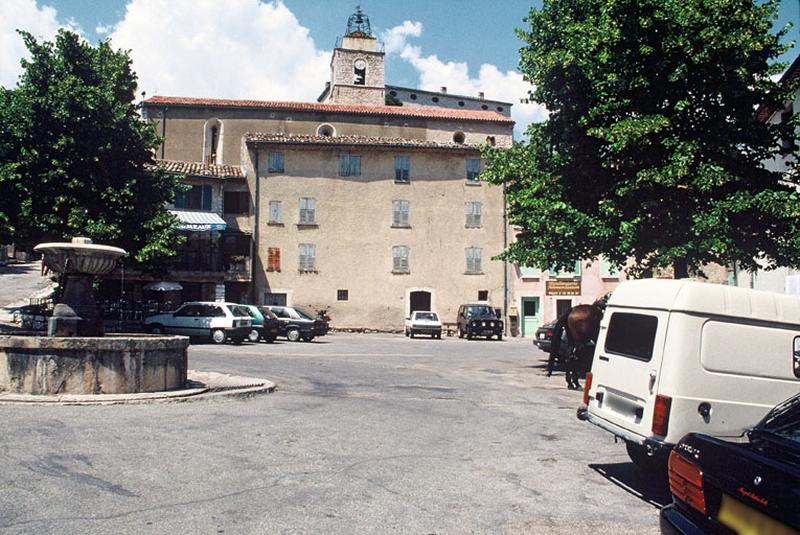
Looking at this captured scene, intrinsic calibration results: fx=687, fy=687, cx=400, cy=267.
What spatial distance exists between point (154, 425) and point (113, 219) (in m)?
18.8

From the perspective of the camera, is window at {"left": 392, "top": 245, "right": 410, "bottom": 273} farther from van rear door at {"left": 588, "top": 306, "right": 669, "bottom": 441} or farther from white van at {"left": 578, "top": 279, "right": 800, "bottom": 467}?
white van at {"left": 578, "top": 279, "right": 800, "bottom": 467}

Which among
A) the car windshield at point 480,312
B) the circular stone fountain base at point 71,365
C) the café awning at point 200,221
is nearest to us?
the circular stone fountain base at point 71,365

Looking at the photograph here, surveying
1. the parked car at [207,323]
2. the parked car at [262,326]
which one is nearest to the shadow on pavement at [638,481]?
the parked car at [207,323]

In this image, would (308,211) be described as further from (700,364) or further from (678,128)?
(700,364)

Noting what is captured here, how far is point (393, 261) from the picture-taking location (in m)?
39.2

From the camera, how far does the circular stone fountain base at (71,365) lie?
968cm

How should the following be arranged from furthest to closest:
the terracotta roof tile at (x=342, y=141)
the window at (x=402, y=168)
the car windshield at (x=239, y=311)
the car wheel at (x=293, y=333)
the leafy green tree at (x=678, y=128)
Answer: the window at (x=402, y=168)
the terracotta roof tile at (x=342, y=141)
the car wheel at (x=293, y=333)
the car windshield at (x=239, y=311)
the leafy green tree at (x=678, y=128)

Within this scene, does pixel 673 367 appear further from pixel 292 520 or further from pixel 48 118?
pixel 48 118

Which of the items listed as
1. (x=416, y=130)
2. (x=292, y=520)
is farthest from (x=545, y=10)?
(x=416, y=130)

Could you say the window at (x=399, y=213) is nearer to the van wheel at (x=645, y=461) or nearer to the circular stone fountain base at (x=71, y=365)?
the circular stone fountain base at (x=71, y=365)

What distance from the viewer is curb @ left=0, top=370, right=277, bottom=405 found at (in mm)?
9250

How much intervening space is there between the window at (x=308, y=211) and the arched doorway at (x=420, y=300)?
7035mm

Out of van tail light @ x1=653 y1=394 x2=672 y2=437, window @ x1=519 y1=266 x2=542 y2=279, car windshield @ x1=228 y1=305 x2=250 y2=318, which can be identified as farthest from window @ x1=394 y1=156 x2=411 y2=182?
van tail light @ x1=653 y1=394 x2=672 y2=437

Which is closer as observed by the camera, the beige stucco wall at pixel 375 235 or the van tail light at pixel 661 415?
the van tail light at pixel 661 415
